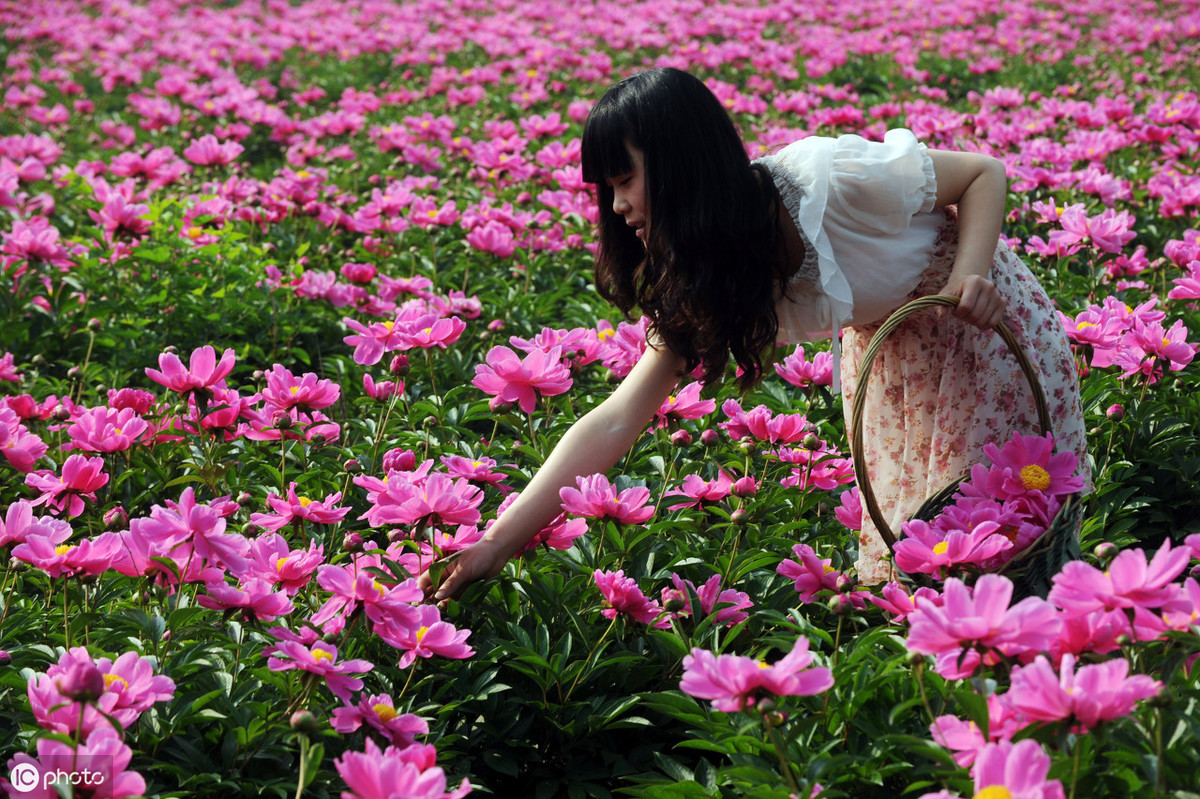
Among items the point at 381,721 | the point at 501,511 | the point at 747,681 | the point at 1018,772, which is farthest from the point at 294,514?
the point at 1018,772

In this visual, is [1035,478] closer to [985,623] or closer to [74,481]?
[985,623]

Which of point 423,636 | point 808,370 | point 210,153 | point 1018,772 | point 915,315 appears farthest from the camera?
point 210,153

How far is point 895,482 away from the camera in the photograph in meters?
2.24

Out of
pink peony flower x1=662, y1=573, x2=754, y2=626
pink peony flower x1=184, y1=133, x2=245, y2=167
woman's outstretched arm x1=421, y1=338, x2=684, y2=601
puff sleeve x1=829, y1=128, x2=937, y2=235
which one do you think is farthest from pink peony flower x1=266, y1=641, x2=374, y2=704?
pink peony flower x1=184, y1=133, x2=245, y2=167

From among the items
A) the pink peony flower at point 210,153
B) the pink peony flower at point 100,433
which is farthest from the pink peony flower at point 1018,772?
the pink peony flower at point 210,153

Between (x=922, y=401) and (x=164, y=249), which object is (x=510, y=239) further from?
(x=922, y=401)

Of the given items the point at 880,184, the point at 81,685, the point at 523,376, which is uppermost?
the point at 880,184

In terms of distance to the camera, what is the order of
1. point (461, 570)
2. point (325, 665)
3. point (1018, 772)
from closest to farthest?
point (1018, 772)
point (325, 665)
point (461, 570)

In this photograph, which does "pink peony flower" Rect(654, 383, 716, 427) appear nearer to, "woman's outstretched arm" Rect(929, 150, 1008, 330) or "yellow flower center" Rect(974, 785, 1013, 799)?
"woman's outstretched arm" Rect(929, 150, 1008, 330)

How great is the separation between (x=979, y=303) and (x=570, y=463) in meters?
0.71

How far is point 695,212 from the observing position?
6.15 ft

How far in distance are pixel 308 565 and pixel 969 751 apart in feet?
2.97

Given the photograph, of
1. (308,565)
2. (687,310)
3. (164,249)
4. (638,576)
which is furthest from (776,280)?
(164,249)

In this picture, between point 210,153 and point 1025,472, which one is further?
point 210,153
